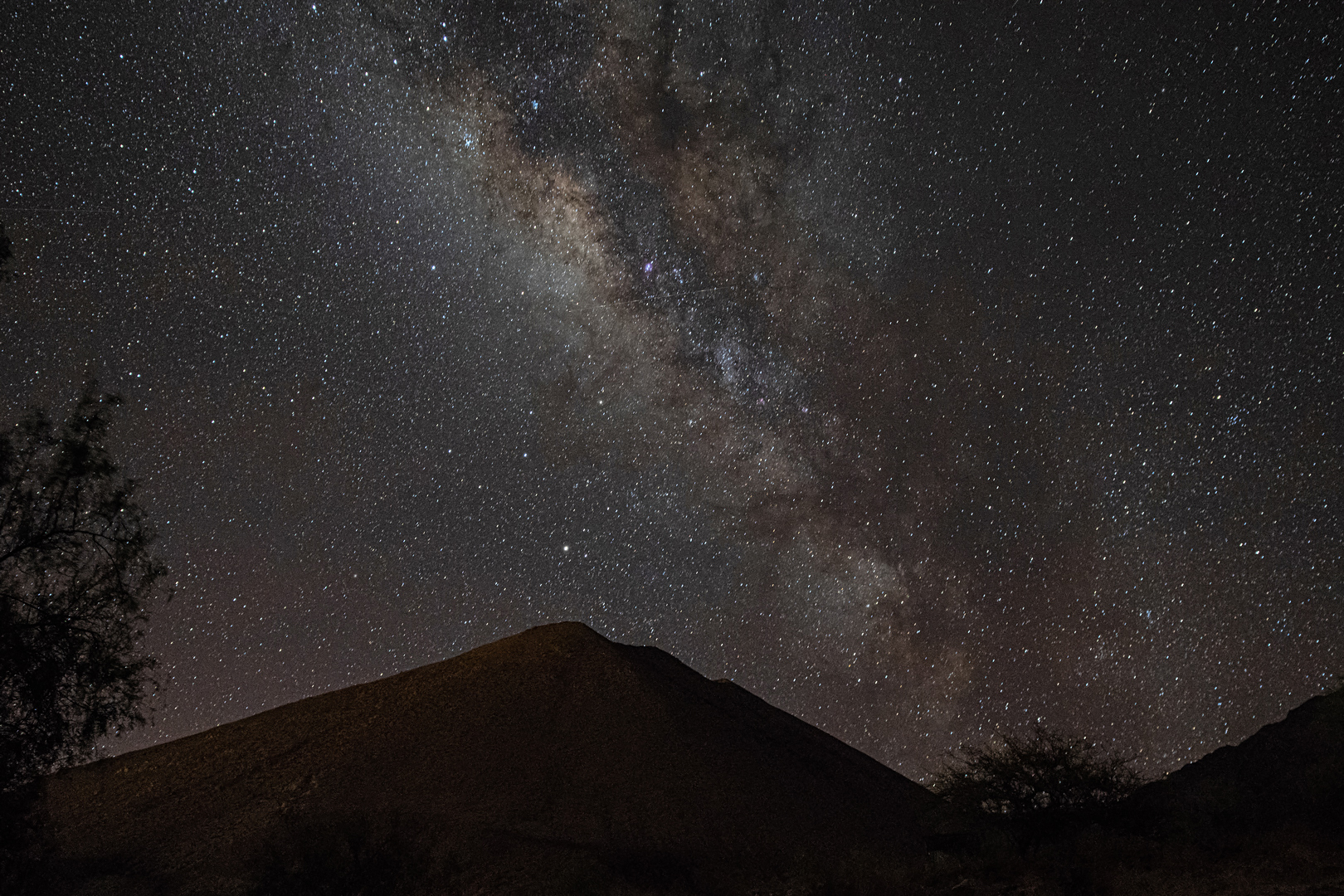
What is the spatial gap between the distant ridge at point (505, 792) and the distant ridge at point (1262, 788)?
8256 millimetres

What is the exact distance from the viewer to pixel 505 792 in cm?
2762

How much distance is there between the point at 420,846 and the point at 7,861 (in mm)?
11157

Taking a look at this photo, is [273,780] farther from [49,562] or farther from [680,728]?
[49,562]

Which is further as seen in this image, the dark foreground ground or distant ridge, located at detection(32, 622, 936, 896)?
distant ridge, located at detection(32, 622, 936, 896)

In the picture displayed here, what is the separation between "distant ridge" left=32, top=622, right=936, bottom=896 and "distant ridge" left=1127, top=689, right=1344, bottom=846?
8.26 m

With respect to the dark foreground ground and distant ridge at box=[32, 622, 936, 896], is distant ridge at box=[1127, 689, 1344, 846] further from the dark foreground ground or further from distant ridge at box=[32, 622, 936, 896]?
distant ridge at box=[32, 622, 936, 896]

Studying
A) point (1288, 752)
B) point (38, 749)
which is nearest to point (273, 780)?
point (38, 749)

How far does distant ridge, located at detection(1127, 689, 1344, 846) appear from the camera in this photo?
894 inches

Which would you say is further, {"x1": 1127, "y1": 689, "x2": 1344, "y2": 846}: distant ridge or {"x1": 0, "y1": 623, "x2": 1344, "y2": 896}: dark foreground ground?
{"x1": 1127, "y1": 689, "x2": 1344, "y2": 846}: distant ridge

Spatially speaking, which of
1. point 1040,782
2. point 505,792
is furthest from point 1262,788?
point 505,792

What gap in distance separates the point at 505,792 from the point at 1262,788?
25979 millimetres

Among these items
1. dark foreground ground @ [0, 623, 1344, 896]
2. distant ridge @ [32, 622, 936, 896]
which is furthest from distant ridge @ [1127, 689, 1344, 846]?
distant ridge @ [32, 622, 936, 896]

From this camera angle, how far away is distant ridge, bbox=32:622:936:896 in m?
22.6

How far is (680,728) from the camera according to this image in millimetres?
34219
